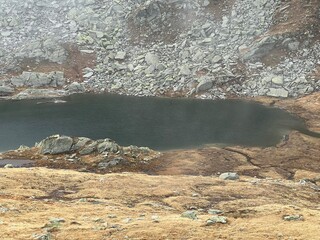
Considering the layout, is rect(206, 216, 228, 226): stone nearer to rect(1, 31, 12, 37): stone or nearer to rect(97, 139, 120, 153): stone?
rect(97, 139, 120, 153): stone

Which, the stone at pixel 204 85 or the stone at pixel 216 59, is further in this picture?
the stone at pixel 216 59

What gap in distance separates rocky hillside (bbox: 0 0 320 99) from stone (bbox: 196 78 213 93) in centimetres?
30

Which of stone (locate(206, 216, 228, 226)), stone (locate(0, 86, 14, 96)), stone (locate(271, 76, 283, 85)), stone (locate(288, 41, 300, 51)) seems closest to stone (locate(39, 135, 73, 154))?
stone (locate(206, 216, 228, 226))

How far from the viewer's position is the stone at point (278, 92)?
106m

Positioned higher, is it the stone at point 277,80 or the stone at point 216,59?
the stone at point 216,59

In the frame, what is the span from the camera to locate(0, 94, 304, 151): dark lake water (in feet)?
257

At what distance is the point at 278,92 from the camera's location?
107188 millimetres

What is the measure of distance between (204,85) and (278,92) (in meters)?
21.0

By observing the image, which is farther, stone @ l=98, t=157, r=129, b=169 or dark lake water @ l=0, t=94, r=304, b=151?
dark lake water @ l=0, t=94, r=304, b=151

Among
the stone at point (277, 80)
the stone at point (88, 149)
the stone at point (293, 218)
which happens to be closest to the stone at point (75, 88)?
the stone at point (88, 149)

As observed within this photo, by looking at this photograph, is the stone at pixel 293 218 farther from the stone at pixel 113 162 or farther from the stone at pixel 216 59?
the stone at pixel 216 59

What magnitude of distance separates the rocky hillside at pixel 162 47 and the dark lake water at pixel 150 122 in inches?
414

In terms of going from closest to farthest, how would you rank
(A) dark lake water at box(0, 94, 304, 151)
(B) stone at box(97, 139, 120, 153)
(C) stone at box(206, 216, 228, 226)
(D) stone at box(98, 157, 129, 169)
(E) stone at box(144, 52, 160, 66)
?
(C) stone at box(206, 216, 228, 226) < (D) stone at box(98, 157, 129, 169) < (B) stone at box(97, 139, 120, 153) < (A) dark lake water at box(0, 94, 304, 151) < (E) stone at box(144, 52, 160, 66)

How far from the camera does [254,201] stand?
3878cm
